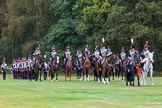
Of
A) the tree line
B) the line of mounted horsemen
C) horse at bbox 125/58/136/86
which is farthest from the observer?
the tree line

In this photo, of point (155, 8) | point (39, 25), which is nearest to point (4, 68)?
point (155, 8)

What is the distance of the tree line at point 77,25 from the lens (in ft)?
203

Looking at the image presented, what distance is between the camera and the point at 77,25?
72125 millimetres

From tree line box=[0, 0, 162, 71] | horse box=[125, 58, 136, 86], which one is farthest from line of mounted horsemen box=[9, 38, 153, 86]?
tree line box=[0, 0, 162, 71]

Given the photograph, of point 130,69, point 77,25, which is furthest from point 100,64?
point 77,25

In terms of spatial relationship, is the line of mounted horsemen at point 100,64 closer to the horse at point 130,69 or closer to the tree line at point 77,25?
the horse at point 130,69

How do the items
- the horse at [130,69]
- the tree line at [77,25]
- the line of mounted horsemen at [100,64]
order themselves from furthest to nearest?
1. the tree line at [77,25]
2. the line of mounted horsemen at [100,64]
3. the horse at [130,69]

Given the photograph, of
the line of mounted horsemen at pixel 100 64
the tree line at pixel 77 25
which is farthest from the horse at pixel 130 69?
the tree line at pixel 77 25

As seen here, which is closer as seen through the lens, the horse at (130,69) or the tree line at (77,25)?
the horse at (130,69)

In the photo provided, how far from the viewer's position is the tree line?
62000 millimetres

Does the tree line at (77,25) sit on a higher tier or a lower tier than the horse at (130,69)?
higher

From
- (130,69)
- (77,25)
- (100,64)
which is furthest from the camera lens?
(77,25)

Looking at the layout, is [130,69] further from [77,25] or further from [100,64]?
[77,25]

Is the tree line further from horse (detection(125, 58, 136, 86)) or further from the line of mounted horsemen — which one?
horse (detection(125, 58, 136, 86))
